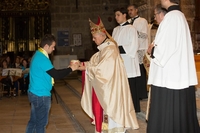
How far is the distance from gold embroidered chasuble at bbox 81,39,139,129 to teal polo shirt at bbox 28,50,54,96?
2.50 feet

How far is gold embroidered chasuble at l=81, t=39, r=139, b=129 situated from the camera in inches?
187

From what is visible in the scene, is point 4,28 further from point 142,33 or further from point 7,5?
point 142,33

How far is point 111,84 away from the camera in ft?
15.7

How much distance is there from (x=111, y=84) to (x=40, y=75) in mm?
1016

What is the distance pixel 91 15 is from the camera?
611 inches

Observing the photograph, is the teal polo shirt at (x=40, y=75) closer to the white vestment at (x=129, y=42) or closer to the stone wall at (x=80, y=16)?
the white vestment at (x=129, y=42)

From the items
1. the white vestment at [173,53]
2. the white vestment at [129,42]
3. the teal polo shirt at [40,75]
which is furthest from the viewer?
the white vestment at [129,42]

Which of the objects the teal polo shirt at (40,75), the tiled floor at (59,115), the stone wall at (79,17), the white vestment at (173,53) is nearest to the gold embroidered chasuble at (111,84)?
the tiled floor at (59,115)

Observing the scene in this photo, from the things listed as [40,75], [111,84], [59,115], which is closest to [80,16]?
[59,115]

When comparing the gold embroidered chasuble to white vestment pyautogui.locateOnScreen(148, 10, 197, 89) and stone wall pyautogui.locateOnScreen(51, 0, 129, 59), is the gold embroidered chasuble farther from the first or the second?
stone wall pyautogui.locateOnScreen(51, 0, 129, 59)

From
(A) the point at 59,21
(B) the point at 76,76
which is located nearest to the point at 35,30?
(A) the point at 59,21

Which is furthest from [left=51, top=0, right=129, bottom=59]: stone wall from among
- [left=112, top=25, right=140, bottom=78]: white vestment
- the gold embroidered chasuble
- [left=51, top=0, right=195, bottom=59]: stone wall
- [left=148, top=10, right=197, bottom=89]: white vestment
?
[left=148, top=10, right=197, bottom=89]: white vestment

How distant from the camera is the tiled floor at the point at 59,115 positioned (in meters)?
6.13

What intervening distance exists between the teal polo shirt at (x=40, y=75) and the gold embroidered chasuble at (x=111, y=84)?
76 cm
